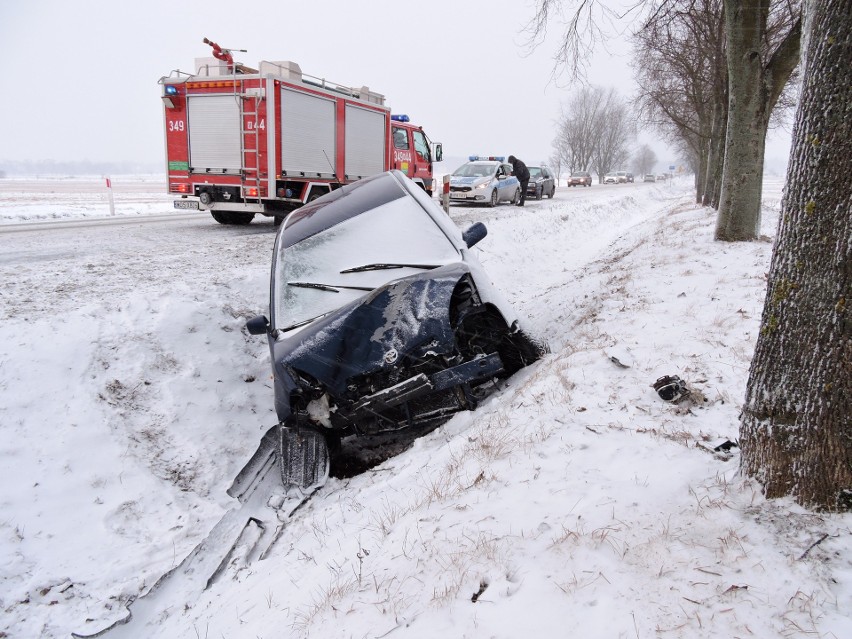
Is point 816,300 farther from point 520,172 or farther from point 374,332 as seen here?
point 520,172

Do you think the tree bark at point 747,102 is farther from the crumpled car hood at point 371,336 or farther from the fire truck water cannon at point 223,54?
the fire truck water cannon at point 223,54

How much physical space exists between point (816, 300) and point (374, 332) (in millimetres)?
2673

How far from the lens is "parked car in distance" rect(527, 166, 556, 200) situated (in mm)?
27094

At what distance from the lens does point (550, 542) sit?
2375 millimetres

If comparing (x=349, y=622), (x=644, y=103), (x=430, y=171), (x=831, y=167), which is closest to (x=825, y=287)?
(x=831, y=167)

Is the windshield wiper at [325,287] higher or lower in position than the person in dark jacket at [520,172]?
lower

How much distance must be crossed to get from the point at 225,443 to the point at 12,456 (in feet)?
5.23

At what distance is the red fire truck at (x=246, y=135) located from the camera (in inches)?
436

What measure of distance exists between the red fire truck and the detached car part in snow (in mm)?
6274

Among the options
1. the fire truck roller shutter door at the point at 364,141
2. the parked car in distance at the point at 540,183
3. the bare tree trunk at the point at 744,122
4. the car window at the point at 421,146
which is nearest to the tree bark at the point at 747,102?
the bare tree trunk at the point at 744,122

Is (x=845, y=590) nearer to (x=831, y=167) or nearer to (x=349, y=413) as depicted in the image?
(x=831, y=167)

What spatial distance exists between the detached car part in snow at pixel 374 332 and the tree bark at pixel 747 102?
5.99m

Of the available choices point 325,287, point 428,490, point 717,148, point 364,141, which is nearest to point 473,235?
point 325,287

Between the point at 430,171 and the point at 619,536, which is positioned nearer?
the point at 619,536
